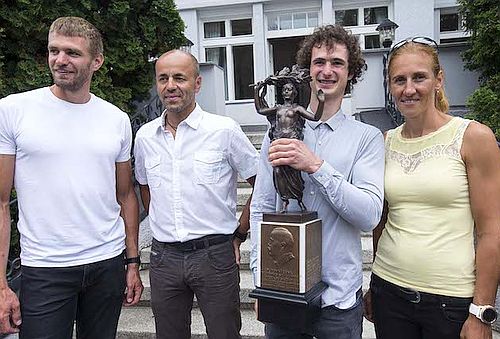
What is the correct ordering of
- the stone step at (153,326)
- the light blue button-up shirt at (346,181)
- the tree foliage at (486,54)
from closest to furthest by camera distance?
the light blue button-up shirt at (346,181) → the stone step at (153,326) → the tree foliage at (486,54)

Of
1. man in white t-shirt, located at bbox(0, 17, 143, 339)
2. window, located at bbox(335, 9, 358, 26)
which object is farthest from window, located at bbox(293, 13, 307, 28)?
man in white t-shirt, located at bbox(0, 17, 143, 339)

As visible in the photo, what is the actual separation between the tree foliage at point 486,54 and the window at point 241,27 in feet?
17.8

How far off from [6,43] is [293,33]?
6.63m

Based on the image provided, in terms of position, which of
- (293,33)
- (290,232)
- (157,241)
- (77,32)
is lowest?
(157,241)

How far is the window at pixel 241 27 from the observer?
1009 cm

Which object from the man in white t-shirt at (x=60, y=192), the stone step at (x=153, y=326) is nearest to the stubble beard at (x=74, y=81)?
the man in white t-shirt at (x=60, y=192)

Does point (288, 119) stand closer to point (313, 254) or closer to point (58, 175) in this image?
point (313, 254)

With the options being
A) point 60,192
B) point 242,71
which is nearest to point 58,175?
point 60,192

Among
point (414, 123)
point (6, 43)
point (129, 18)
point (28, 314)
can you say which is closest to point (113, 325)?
point (28, 314)

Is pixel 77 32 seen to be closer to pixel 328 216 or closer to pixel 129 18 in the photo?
pixel 328 216

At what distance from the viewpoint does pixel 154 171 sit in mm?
2336

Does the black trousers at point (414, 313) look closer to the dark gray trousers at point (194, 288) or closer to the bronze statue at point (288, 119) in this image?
the bronze statue at point (288, 119)

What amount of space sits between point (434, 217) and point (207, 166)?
108cm

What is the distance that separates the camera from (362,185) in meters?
1.69
